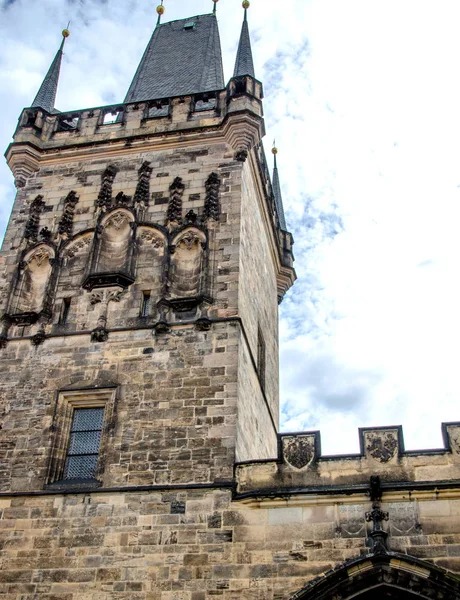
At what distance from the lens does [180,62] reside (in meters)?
18.2

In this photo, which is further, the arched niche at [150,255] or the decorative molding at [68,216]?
the decorative molding at [68,216]

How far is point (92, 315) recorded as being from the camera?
12.1 m

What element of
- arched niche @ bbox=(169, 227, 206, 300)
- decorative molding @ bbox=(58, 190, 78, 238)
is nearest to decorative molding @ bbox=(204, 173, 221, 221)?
arched niche @ bbox=(169, 227, 206, 300)

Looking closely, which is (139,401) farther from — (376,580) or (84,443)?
(376,580)

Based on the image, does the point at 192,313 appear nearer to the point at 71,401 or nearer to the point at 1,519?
the point at 71,401

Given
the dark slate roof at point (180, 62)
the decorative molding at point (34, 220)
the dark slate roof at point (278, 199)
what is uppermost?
the dark slate roof at point (180, 62)

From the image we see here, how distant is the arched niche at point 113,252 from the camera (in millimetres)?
12398

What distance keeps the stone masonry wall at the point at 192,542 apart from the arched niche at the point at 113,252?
3.75 m

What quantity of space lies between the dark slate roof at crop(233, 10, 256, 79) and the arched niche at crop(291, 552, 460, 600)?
9.84m

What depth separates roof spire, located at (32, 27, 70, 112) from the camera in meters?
15.7

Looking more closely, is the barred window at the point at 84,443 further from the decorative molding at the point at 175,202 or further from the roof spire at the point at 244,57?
the roof spire at the point at 244,57

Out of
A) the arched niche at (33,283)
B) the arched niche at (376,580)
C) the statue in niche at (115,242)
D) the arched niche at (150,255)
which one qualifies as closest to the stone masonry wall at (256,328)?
the arched niche at (150,255)

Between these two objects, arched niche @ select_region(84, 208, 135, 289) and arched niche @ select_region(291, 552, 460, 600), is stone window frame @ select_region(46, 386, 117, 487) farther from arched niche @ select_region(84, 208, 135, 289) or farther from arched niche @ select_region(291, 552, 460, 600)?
arched niche @ select_region(291, 552, 460, 600)

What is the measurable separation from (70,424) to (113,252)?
330 cm
